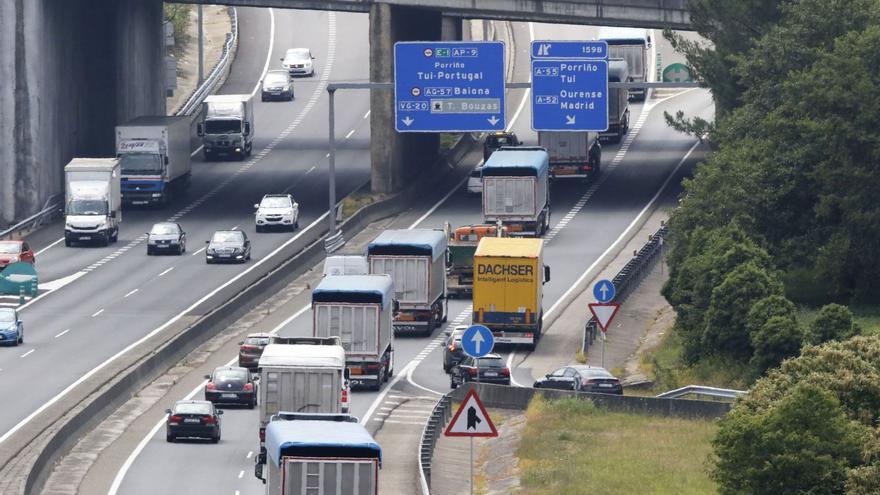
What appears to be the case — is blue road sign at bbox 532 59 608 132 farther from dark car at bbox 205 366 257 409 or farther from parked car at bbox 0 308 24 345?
dark car at bbox 205 366 257 409

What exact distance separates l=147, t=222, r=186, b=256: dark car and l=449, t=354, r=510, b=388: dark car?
84.5 feet

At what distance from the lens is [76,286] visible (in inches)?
3140

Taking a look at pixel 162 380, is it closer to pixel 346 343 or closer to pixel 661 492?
pixel 346 343

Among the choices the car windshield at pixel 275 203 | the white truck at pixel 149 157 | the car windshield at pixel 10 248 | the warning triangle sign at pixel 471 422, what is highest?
the white truck at pixel 149 157

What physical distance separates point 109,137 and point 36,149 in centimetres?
1267

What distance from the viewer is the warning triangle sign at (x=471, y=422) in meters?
40.9

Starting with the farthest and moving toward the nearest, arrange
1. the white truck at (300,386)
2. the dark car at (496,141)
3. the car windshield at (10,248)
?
the dark car at (496,141), the car windshield at (10,248), the white truck at (300,386)

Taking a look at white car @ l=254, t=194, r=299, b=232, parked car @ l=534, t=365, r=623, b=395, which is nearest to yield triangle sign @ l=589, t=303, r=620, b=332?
parked car @ l=534, t=365, r=623, b=395

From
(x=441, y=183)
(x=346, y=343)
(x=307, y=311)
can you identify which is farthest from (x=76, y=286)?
(x=441, y=183)

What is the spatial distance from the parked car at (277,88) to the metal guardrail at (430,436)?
7016 cm

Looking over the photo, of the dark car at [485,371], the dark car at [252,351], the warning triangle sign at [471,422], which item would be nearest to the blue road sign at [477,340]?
the warning triangle sign at [471,422]

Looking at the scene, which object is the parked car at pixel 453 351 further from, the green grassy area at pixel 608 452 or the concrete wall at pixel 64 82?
the concrete wall at pixel 64 82

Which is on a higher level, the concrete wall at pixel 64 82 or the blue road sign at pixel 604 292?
the concrete wall at pixel 64 82

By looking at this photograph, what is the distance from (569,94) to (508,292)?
20523mm
